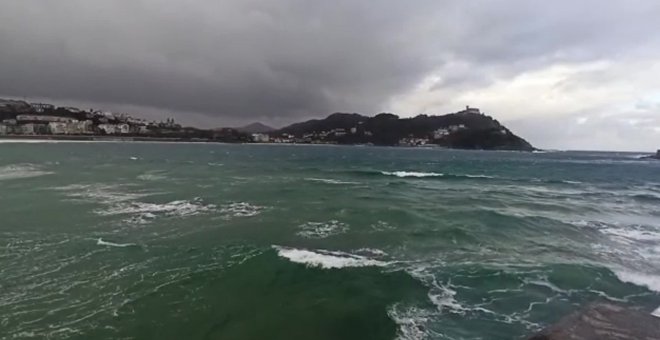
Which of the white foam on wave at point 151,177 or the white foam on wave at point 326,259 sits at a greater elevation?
the white foam on wave at point 326,259

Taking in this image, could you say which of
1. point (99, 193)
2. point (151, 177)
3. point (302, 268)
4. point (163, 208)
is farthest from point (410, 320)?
point (151, 177)

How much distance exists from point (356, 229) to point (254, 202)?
9692 millimetres

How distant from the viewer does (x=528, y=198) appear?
32.7 metres

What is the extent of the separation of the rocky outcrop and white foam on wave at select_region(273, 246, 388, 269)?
6187 mm

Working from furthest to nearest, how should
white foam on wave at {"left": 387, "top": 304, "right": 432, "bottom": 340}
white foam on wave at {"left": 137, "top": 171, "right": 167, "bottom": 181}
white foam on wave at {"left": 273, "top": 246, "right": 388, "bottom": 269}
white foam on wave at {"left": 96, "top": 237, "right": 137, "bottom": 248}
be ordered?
white foam on wave at {"left": 137, "top": 171, "right": 167, "bottom": 181}
white foam on wave at {"left": 96, "top": 237, "right": 137, "bottom": 248}
white foam on wave at {"left": 273, "top": 246, "right": 388, "bottom": 269}
white foam on wave at {"left": 387, "top": 304, "right": 432, "bottom": 340}

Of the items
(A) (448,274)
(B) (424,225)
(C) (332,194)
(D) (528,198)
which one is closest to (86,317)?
(A) (448,274)

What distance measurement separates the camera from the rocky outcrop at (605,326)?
22.9ft

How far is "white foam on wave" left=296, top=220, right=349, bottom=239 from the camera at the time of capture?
55.3ft

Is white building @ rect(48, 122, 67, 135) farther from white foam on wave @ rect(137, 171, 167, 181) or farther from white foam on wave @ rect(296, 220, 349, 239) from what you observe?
white foam on wave @ rect(296, 220, 349, 239)

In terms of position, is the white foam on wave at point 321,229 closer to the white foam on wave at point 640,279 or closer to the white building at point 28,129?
the white foam on wave at point 640,279

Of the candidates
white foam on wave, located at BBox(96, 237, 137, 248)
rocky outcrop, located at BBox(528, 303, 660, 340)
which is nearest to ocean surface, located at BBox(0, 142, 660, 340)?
white foam on wave, located at BBox(96, 237, 137, 248)

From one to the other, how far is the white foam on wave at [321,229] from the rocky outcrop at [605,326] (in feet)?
33.4

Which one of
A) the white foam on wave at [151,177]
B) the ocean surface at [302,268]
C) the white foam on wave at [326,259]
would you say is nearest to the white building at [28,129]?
the white foam on wave at [151,177]

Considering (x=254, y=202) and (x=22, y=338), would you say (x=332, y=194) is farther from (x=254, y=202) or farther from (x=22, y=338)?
(x=22, y=338)
